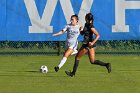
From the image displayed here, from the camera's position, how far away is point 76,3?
2370 cm

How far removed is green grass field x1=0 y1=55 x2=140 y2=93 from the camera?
1249 cm

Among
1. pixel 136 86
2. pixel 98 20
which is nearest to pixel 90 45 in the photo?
pixel 136 86

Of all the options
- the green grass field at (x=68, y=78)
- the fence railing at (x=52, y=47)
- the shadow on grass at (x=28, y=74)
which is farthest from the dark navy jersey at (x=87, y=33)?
the fence railing at (x=52, y=47)

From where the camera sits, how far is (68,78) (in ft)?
49.2

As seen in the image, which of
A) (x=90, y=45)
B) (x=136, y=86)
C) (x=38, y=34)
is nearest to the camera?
(x=136, y=86)

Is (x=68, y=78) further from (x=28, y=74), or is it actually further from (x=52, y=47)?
(x=52, y=47)

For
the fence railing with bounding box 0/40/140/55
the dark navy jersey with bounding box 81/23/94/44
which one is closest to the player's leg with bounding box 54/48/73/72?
the dark navy jersey with bounding box 81/23/94/44

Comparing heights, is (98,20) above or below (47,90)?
above

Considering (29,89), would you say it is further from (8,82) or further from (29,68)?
(29,68)

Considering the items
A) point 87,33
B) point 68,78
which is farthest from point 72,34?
point 68,78

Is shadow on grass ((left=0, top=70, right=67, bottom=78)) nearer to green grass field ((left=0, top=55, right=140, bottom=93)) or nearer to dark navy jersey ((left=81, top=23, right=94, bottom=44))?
green grass field ((left=0, top=55, right=140, bottom=93))

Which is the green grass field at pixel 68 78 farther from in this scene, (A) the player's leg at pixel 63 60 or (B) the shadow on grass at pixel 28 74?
(A) the player's leg at pixel 63 60

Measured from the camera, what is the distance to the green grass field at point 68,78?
41.0ft

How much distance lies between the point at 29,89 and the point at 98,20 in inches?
458
